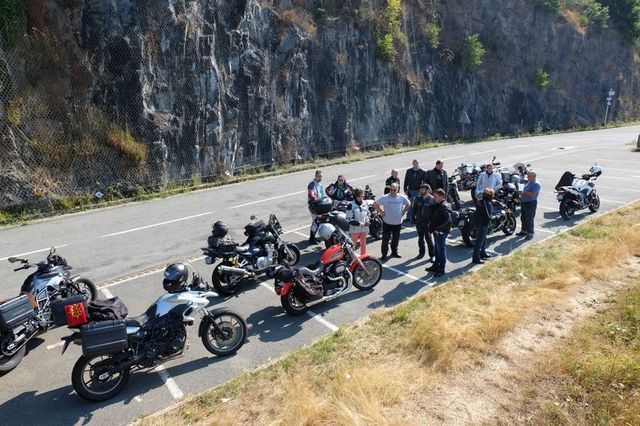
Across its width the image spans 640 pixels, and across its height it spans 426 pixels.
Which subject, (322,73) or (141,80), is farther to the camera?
(322,73)

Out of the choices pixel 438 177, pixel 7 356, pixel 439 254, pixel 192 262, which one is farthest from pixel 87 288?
pixel 438 177

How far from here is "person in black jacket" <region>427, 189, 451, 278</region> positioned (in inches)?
370

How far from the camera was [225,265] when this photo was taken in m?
8.78

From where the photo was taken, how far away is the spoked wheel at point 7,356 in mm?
6324

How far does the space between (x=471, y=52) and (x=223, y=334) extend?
35581mm

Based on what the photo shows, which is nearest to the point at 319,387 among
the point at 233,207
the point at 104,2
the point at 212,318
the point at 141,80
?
the point at 212,318

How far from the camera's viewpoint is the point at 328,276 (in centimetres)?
830

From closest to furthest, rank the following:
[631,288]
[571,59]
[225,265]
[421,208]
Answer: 1. [631,288]
2. [225,265]
3. [421,208]
4. [571,59]

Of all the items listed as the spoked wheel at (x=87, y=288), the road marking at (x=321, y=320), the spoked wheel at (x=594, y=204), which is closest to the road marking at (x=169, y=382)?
the road marking at (x=321, y=320)

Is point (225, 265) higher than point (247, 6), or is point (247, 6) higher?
point (247, 6)

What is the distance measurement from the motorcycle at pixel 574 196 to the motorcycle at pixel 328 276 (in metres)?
7.86

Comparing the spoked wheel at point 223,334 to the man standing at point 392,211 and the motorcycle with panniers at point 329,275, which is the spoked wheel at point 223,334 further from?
the man standing at point 392,211

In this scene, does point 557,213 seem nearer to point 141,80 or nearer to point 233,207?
point 233,207

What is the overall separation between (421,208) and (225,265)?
434cm
